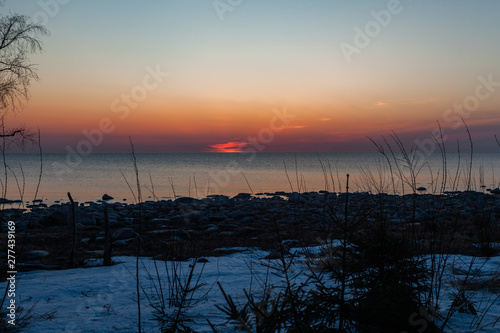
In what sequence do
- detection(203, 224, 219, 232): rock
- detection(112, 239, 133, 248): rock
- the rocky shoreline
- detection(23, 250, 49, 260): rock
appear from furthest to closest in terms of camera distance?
1. detection(203, 224, 219, 232): rock
2. detection(112, 239, 133, 248): rock
3. detection(23, 250, 49, 260): rock
4. the rocky shoreline

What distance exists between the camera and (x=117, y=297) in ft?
11.4

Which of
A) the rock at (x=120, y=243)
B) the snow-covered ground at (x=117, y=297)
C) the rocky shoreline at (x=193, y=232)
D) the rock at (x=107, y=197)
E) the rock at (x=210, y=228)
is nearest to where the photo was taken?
the snow-covered ground at (x=117, y=297)

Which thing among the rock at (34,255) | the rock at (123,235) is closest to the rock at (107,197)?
the rock at (123,235)

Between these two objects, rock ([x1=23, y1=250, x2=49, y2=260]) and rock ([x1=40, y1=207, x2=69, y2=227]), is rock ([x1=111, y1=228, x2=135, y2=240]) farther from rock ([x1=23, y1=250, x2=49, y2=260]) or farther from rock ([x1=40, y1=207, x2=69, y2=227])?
rock ([x1=40, y1=207, x2=69, y2=227])

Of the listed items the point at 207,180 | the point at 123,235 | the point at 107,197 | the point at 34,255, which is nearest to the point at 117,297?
the point at 34,255

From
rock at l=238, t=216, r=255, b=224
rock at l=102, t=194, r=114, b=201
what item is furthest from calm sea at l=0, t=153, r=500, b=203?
rock at l=238, t=216, r=255, b=224

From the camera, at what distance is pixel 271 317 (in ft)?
5.01

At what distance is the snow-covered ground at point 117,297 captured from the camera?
2.71 metres

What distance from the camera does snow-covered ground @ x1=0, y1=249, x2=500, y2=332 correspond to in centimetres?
271

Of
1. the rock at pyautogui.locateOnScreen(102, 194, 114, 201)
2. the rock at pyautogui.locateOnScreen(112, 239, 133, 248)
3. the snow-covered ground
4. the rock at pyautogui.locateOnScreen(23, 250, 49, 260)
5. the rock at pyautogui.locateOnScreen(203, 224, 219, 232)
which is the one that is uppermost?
the snow-covered ground

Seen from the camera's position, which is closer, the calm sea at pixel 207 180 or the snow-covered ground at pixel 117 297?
the snow-covered ground at pixel 117 297

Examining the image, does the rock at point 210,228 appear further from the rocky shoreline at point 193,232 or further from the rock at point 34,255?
the rock at point 34,255

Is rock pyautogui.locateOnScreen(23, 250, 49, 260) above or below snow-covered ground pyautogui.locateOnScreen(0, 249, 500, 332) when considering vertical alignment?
below

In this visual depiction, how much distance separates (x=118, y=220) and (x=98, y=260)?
7603 mm
